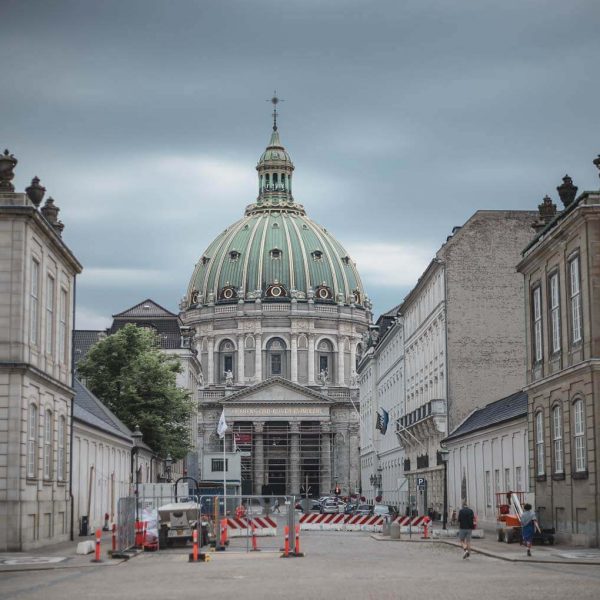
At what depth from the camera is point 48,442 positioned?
39312 millimetres

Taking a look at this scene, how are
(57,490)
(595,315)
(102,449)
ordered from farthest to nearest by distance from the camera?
1. (102,449)
2. (57,490)
3. (595,315)

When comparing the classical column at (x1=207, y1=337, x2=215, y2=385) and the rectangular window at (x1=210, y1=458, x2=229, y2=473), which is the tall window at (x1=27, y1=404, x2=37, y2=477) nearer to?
the rectangular window at (x1=210, y1=458, x2=229, y2=473)

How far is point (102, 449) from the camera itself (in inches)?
2101

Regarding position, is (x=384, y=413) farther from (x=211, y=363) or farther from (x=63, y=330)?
(x=211, y=363)

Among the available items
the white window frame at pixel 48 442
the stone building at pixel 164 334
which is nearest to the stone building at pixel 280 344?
the stone building at pixel 164 334

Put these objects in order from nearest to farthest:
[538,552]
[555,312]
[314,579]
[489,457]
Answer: [314,579] < [538,552] < [555,312] < [489,457]

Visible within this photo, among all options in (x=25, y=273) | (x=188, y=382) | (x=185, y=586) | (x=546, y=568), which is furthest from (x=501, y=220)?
(x=188, y=382)

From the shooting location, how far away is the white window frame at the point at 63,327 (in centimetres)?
4203

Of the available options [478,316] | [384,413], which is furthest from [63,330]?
[384,413]

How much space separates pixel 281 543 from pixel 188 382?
258ft

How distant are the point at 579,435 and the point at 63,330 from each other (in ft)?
57.9

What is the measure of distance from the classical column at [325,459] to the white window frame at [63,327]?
119 meters

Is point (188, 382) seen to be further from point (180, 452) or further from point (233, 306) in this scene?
point (233, 306)

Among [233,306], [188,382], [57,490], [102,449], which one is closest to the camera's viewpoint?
[57,490]
